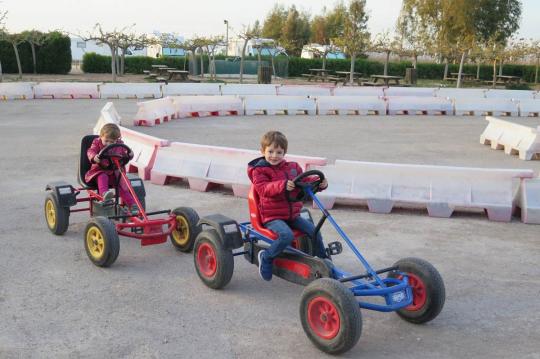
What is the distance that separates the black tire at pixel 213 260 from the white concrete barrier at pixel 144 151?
162 inches

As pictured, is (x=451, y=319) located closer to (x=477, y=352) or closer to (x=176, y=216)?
(x=477, y=352)

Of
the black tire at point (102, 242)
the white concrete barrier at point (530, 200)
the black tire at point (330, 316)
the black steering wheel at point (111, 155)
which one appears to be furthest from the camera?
the white concrete barrier at point (530, 200)

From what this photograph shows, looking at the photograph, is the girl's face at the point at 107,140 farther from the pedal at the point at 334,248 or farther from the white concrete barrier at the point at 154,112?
the white concrete barrier at the point at 154,112

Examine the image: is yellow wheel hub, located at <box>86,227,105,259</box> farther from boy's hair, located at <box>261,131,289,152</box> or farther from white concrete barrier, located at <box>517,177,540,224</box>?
white concrete barrier, located at <box>517,177,540,224</box>

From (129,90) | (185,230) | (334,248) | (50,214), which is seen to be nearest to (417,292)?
(334,248)

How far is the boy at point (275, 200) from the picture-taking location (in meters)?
4.70

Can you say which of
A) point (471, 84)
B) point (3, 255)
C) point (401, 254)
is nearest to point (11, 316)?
point (3, 255)

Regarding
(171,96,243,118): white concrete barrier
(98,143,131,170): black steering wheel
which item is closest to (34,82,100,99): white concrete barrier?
(171,96,243,118): white concrete barrier

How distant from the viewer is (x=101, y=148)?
6.39 meters

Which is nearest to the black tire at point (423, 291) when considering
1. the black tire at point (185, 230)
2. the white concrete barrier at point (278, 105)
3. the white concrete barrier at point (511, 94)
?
the black tire at point (185, 230)

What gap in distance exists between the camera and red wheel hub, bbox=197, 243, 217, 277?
16.7 feet

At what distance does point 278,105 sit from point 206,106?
2.47 m

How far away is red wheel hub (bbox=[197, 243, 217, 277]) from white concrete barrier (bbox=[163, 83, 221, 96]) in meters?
19.2

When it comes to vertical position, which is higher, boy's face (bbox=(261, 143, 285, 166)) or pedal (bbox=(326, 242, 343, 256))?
boy's face (bbox=(261, 143, 285, 166))
